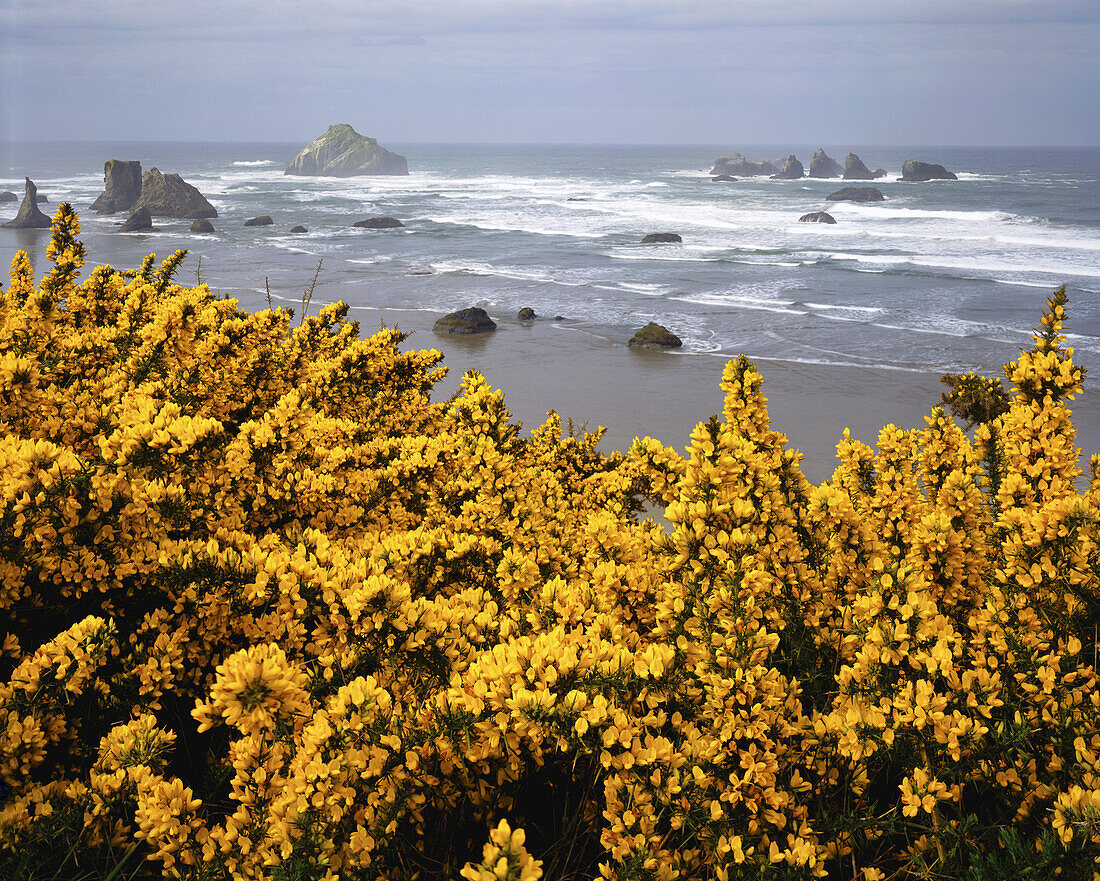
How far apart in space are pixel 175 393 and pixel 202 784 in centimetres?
204

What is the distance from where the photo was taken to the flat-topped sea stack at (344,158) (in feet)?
345

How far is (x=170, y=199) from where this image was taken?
44.9 meters

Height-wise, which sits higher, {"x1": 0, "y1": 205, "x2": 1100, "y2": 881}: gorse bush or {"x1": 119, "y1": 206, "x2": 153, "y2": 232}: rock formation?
{"x1": 119, "y1": 206, "x2": 153, "y2": 232}: rock formation

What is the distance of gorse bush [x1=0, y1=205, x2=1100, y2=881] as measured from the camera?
5.65 ft

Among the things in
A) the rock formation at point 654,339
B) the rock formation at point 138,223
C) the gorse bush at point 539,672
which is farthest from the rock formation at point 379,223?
the gorse bush at point 539,672

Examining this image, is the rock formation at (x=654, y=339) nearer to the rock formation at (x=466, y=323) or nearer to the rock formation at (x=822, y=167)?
the rock formation at (x=466, y=323)

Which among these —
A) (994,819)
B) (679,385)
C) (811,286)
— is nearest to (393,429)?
(994,819)

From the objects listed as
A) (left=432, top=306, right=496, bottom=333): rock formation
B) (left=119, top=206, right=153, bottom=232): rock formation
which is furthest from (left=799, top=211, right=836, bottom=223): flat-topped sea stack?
(left=119, top=206, right=153, bottom=232): rock formation

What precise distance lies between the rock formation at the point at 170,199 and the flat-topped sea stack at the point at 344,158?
2380 inches

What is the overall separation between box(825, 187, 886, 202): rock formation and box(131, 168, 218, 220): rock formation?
1692 inches

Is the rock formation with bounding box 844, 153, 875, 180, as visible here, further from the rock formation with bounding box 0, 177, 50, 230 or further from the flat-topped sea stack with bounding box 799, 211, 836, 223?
the rock formation with bounding box 0, 177, 50, 230

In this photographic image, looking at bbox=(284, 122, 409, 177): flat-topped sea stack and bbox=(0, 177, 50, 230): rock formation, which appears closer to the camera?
bbox=(0, 177, 50, 230): rock formation

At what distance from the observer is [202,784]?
2.28 meters

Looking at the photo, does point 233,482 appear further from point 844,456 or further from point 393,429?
point 844,456
